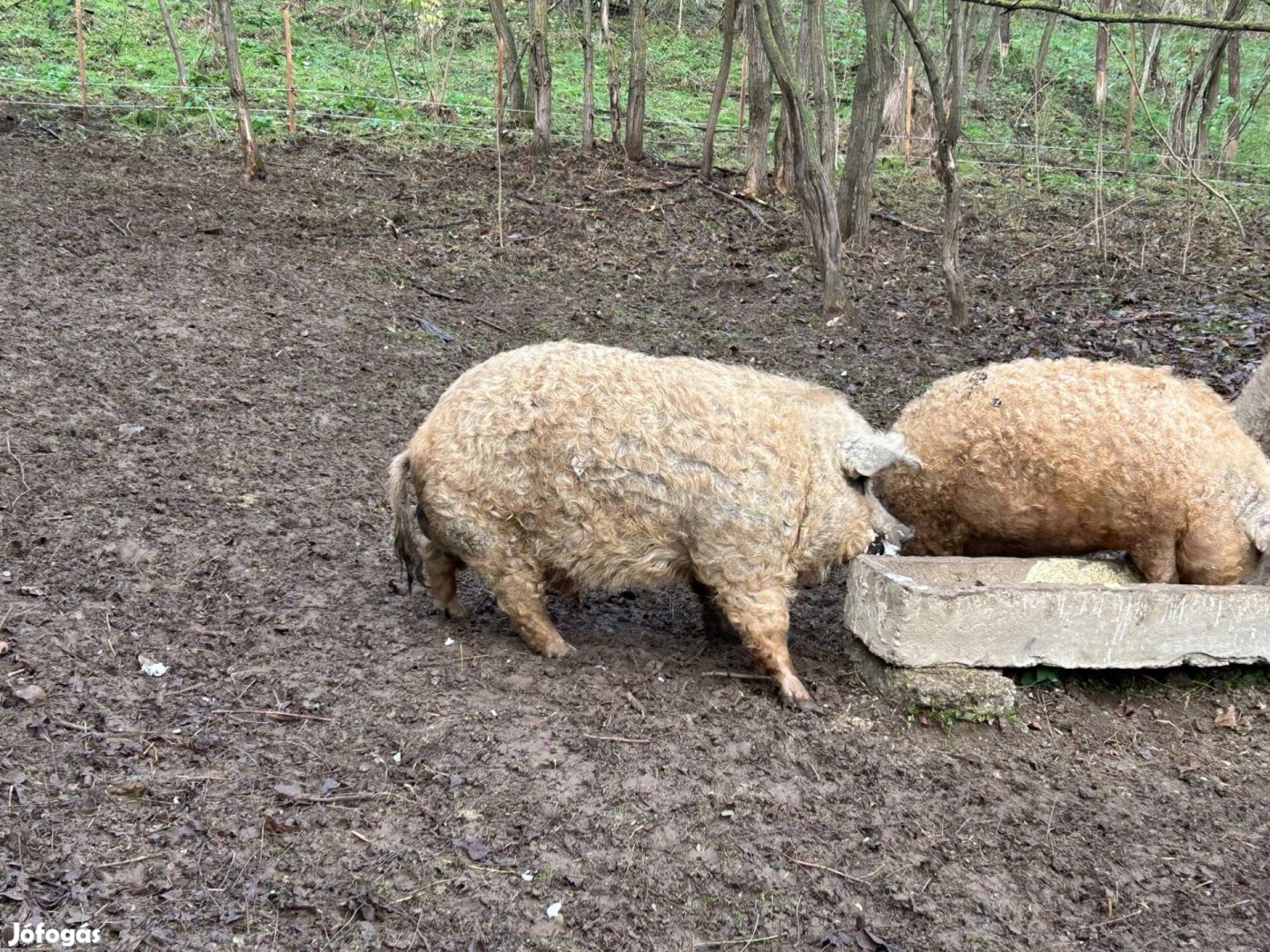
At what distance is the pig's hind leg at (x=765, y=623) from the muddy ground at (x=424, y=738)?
0.47 ft

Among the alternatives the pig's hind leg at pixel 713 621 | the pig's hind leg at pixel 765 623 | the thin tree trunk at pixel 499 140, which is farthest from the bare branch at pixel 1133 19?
the thin tree trunk at pixel 499 140

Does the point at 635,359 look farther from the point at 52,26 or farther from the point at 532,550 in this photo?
the point at 52,26

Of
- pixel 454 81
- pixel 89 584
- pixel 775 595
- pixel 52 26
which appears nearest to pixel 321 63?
pixel 454 81

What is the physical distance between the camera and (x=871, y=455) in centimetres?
477

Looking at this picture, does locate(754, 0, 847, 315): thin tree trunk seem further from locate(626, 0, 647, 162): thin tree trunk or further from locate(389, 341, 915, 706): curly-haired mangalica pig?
locate(389, 341, 915, 706): curly-haired mangalica pig

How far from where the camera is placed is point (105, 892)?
3.24 metres

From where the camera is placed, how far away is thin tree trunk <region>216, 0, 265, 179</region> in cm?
1127

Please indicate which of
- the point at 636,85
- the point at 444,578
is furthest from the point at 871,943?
the point at 636,85

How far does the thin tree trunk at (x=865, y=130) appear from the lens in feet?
32.5

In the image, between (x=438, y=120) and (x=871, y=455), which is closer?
(x=871, y=455)

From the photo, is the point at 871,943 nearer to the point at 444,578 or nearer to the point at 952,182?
the point at 444,578

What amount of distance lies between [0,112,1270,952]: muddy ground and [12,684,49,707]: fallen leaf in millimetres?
12

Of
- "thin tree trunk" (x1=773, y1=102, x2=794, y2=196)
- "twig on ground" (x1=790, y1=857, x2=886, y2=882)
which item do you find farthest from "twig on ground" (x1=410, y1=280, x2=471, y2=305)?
"twig on ground" (x1=790, y1=857, x2=886, y2=882)

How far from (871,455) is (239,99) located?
31.3 ft
